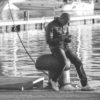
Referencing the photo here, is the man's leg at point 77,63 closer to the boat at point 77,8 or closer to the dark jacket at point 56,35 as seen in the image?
the dark jacket at point 56,35

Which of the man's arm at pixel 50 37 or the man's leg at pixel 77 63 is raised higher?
the man's arm at pixel 50 37

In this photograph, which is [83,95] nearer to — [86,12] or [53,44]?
[53,44]

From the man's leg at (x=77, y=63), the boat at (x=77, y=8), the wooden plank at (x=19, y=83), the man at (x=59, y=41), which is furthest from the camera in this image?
the boat at (x=77, y=8)

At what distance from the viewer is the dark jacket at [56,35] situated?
33.8 ft

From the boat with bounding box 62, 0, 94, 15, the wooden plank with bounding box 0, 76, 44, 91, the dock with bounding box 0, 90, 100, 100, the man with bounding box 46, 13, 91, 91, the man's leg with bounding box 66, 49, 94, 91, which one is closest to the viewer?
the dock with bounding box 0, 90, 100, 100

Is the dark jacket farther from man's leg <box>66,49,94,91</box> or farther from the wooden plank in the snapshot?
the wooden plank

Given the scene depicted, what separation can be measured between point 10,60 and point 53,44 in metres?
17.1

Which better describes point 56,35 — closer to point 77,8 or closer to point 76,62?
point 76,62

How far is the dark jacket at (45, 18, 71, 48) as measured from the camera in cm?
1029

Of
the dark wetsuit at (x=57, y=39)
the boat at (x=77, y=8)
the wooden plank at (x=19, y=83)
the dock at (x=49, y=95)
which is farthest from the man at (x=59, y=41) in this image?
the boat at (x=77, y=8)

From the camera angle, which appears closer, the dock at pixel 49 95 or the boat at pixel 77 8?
the dock at pixel 49 95

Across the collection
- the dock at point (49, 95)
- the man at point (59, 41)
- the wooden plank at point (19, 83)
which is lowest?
the wooden plank at point (19, 83)

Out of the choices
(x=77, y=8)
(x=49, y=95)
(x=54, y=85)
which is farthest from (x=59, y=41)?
(x=77, y=8)

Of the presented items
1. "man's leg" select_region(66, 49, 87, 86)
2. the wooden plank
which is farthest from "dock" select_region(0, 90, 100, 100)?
"man's leg" select_region(66, 49, 87, 86)
